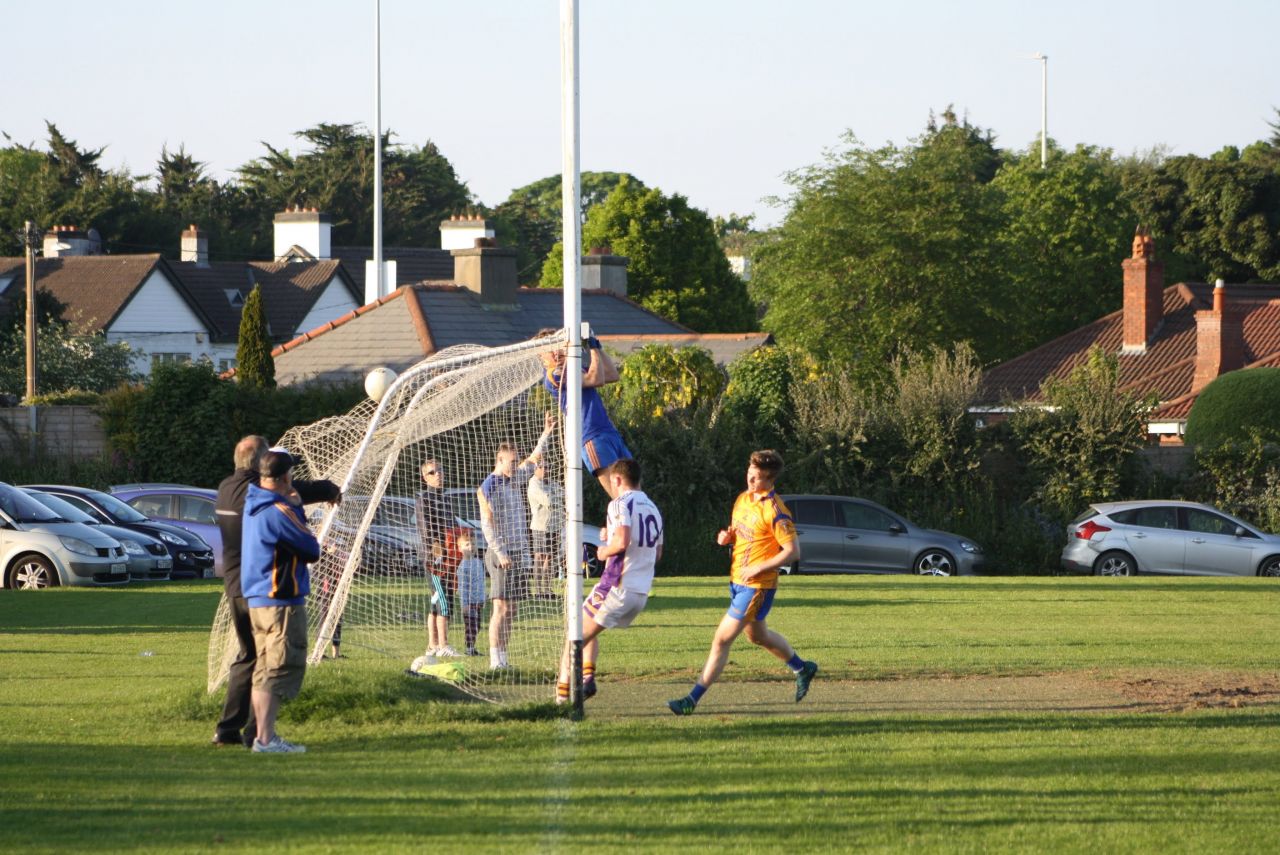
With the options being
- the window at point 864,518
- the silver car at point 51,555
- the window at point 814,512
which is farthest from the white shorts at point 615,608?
the window at point 864,518

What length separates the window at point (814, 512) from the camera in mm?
27797

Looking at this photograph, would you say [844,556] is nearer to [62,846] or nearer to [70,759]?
[70,759]

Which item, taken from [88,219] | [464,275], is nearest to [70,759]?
[464,275]

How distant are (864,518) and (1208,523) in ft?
19.4

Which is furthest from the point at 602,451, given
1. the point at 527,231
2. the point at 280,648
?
the point at 527,231

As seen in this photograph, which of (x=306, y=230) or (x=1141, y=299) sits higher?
(x=306, y=230)

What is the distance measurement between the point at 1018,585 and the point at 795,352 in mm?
10622

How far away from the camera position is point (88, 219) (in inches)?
2901

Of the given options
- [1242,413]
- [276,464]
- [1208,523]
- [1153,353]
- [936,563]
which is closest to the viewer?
[276,464]

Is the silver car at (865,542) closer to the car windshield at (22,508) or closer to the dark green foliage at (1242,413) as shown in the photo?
the dark green foliage at (1242,413)

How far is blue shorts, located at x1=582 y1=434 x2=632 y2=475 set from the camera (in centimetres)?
1154

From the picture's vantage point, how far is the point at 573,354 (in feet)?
34.6

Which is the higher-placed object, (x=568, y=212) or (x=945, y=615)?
(x=568, y=212)

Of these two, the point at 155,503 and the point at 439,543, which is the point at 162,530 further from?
the point at 439,543
